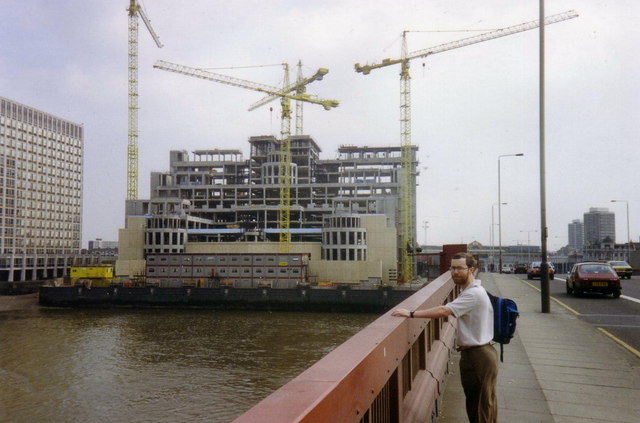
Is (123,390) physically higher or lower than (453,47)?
lower

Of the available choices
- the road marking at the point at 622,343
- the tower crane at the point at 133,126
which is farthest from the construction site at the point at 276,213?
the road marking at the point at 622,343

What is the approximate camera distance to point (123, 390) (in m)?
29.4

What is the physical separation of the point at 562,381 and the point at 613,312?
11286 mm

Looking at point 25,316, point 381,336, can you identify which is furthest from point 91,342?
point 381,336

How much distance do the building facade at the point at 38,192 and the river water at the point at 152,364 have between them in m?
81.3

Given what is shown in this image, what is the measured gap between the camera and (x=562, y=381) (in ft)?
25.9

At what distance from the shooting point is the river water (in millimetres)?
26156

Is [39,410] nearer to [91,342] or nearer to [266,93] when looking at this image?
[91,342]

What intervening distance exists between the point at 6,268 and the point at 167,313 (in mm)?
80632

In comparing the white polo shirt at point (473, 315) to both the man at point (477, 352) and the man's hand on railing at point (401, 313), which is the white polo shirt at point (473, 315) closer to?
the man at point (477, 352)

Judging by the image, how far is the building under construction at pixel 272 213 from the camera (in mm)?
92000

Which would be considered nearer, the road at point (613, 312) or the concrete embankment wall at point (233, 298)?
the road at point (613, 312)

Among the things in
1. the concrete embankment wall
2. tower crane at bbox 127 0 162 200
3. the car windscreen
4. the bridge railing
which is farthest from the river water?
tower crane at bbox 127 0 162 200

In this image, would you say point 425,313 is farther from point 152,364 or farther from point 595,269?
point 152,364
